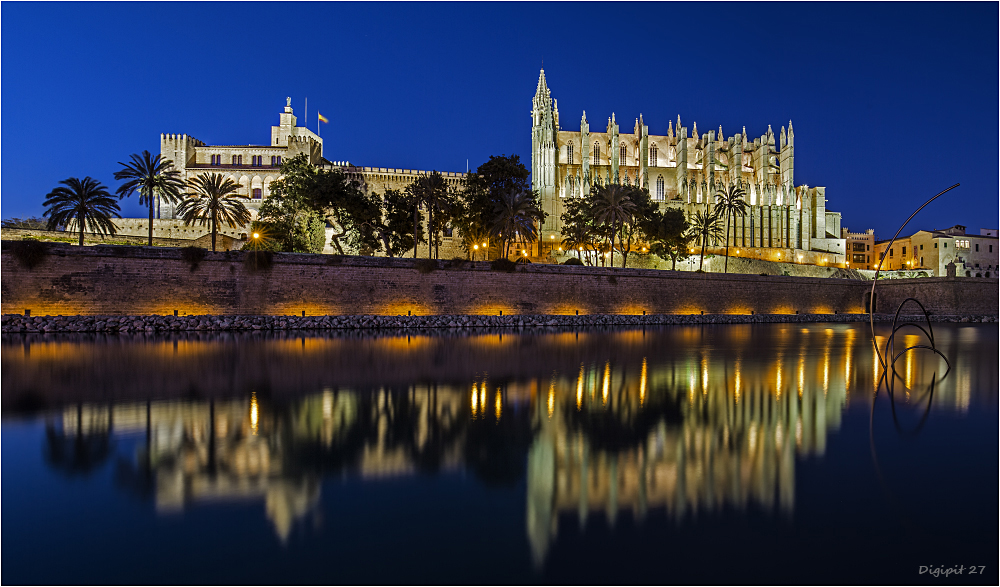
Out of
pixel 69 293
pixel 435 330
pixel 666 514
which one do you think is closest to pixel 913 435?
pixel 666 514

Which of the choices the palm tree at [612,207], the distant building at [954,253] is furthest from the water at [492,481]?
the distant building at [954,253]

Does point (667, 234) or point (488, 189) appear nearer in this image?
point (488, 189)

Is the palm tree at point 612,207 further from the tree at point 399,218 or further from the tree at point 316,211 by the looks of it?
the tree at point 316,211

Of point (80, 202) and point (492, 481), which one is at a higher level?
point (80, 202)

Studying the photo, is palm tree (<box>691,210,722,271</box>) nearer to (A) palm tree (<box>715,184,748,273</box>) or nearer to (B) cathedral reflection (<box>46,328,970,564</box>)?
(A) palm tree (<box>715,184,748,273</box>)

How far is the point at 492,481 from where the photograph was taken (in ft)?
16.3

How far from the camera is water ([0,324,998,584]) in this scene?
11.5ft

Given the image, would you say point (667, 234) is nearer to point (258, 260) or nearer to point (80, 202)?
point (258, 260)

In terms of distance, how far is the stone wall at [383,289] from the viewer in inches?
992

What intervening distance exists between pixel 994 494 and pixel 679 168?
224 feet

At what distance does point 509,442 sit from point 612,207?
38.0 metres

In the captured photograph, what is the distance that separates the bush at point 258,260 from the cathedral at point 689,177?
39.1 metres

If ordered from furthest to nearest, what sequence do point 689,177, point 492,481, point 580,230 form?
1. point 689,177
2. point 580,230
3. point 492,481

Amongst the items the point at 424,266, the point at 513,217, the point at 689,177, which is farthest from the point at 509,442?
the point at 689,177
